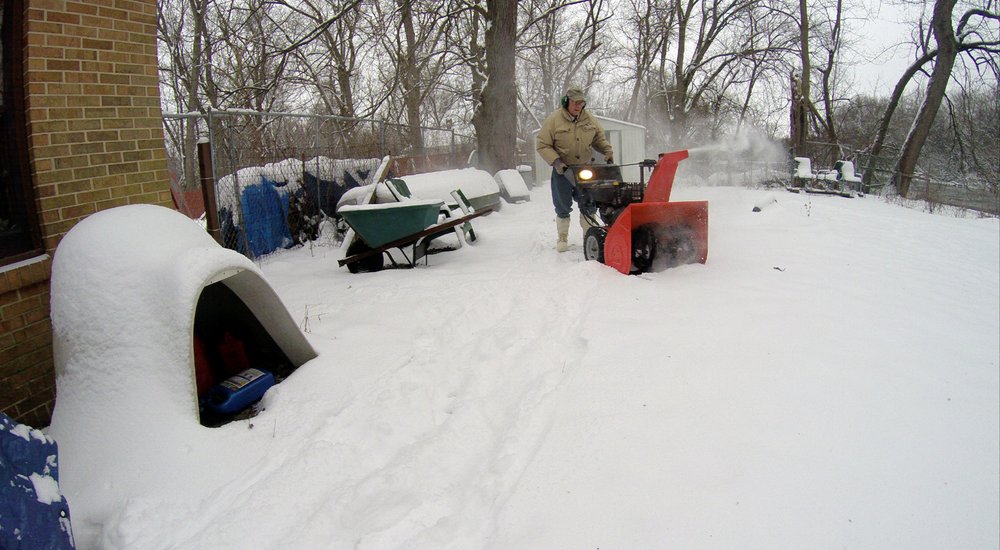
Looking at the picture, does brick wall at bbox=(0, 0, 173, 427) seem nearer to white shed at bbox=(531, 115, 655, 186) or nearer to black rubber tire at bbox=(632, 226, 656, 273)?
black rubber tire at bbox=(632, 226, 656, 273)

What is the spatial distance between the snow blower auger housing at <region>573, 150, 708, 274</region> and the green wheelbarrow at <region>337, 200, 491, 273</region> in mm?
1487

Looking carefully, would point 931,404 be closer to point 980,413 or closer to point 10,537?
point 980,413

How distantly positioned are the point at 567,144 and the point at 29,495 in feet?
18.5

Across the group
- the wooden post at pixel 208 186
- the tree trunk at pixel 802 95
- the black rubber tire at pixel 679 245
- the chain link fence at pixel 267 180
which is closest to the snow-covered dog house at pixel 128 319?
the wooden post at pixel 208 186

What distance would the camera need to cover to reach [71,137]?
3.22 meters

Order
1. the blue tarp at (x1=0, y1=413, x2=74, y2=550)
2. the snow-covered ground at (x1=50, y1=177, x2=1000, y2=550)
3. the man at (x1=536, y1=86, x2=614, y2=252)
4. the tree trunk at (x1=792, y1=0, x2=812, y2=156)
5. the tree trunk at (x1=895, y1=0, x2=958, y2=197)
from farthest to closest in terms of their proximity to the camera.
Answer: the tree trunk at (x1=792, y1=0, x2=812, y2=156) < the tree trunk at (x1=895, y1=0, x2=958, y2=197) < the man at (x1=536, y1=86, x2=614, y2=252) < the snow-covered ground at (x1=50, y1=177, x2=1000, y2=550) < the blue tarp at (x1=0, y1=413, x2=74, y2=550)

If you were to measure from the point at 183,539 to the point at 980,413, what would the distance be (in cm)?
381

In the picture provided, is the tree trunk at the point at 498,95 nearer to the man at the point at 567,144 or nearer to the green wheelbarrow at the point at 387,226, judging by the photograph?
the man at the point at 567,144

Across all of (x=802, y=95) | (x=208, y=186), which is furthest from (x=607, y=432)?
(x=802, y=95)

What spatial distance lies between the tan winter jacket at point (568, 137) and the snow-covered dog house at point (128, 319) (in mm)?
4235

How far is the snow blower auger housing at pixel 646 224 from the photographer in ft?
16.6

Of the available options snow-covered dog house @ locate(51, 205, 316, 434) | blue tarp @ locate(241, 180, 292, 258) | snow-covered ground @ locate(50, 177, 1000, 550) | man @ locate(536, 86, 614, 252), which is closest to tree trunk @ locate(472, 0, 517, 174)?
blue tarp @ locate(241, 180, 292, 258)

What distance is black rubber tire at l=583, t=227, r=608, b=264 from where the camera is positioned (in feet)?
18.0

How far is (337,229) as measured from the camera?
8219mm
